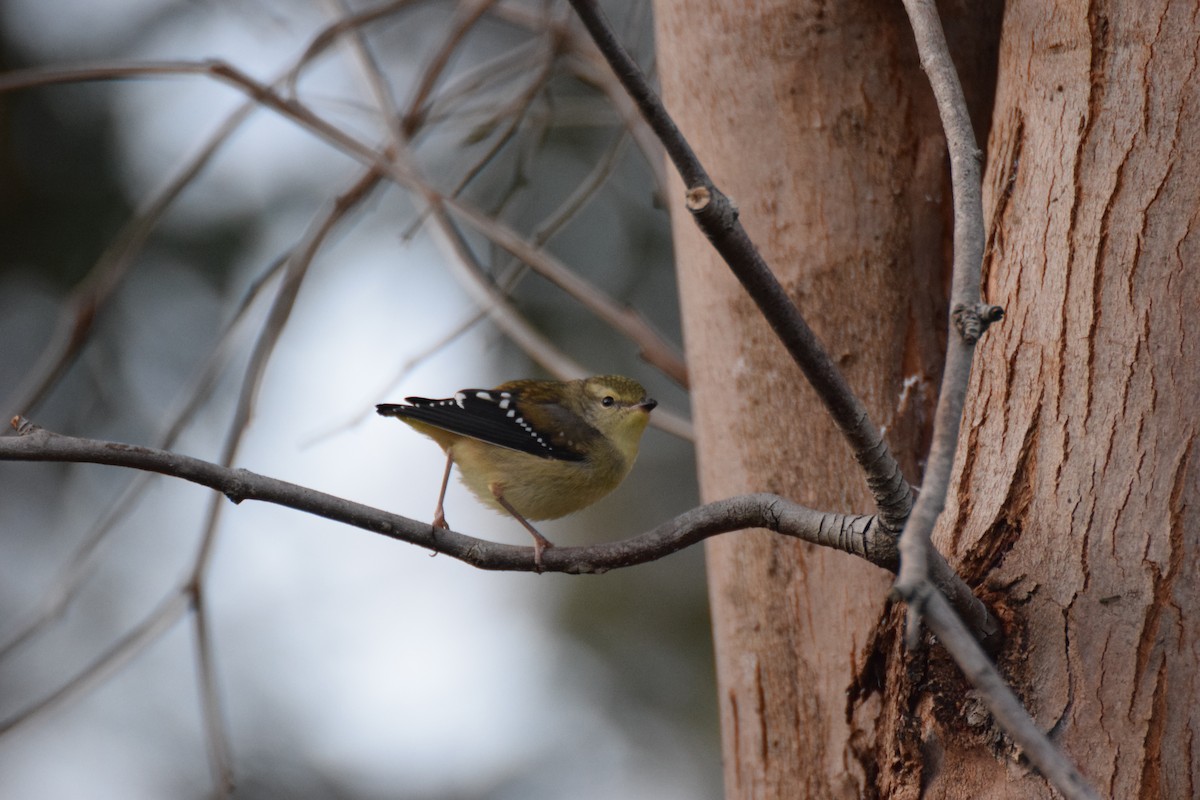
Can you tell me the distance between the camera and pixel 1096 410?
1962 mm

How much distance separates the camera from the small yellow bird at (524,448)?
346 cm

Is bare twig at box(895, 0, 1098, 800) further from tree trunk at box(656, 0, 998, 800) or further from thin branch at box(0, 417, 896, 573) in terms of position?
tree trunk at box(656, 0, 998, 800)

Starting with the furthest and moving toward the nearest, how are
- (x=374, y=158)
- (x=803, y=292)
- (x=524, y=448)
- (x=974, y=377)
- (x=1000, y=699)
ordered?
(x=524, y=448) → (x=374, y=158) → (x=803, y=292) → (x=974, y=377) → (x=1000, y=699)

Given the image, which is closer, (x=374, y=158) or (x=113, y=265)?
(x=374, y=158)

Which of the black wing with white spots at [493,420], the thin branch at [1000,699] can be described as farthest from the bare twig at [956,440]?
the black wing with white spots at [493,420]

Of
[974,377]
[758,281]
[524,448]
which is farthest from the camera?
[524,448]

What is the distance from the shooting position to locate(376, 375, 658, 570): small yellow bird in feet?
11.4

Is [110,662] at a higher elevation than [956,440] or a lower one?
higher

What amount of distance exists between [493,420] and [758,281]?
2171 millimetres

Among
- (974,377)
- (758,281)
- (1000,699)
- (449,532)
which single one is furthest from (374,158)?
(1000,699)

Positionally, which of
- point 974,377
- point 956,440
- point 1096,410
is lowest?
point 956,440

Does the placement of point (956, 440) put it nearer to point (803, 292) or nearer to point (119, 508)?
point (803, 292)

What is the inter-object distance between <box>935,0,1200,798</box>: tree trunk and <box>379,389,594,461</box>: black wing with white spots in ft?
5.71

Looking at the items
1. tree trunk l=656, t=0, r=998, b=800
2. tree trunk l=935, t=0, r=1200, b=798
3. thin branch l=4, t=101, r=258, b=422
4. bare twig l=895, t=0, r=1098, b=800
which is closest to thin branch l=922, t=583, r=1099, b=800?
bare twig l=895, t=0, r=1098, b=800
